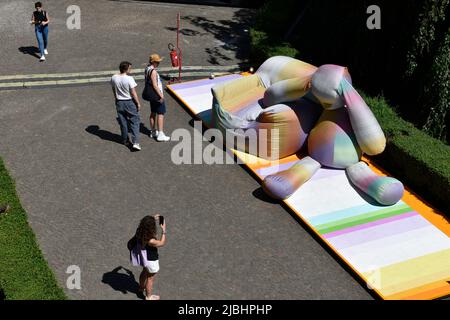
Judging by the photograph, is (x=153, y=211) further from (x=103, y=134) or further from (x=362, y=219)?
(x=362, y=219)

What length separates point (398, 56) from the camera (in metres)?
11.9

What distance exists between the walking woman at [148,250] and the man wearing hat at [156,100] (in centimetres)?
423

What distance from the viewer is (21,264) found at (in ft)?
25.9

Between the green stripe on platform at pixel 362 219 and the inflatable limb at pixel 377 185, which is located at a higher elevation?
the inflatable limb at pixel 377 185

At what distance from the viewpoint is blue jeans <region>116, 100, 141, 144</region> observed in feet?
35.5

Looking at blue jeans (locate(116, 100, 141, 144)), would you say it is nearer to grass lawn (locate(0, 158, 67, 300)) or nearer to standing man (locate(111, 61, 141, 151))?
standing man (locate(111, 61, 141, 151))

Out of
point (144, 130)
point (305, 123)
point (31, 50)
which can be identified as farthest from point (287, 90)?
point (31, 50)

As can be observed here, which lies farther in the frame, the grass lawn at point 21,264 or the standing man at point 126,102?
the standing man at point 126,102

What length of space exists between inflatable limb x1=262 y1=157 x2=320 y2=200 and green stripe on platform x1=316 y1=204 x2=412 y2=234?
35.4 inches

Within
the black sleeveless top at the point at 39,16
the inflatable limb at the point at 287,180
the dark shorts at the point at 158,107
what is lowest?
the inflatable limb at the point at 287,180

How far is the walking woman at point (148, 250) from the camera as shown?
275 inches

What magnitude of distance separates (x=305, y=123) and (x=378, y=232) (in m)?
2.53

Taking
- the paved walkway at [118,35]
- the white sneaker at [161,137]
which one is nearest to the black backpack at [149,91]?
the white sneaker at [161,137]

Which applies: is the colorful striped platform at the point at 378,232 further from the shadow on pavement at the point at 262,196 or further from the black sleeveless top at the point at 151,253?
the black sleeveless top at the point at 151,253
